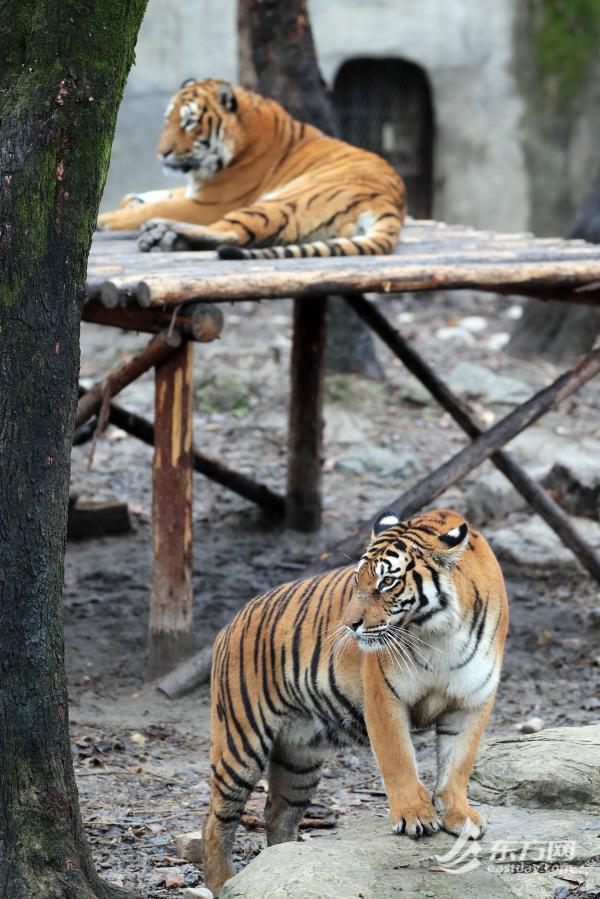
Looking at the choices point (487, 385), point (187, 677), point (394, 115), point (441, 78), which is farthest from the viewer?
point (394, 115)

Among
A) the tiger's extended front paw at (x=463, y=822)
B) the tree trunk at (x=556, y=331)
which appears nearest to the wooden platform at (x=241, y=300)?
the tiger's extended front paw at (x=463, y=822)

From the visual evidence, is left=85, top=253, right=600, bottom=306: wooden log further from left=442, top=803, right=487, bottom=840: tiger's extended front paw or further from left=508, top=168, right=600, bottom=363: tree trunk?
left=508, top=168, right=600, bottom=363: tree trunk

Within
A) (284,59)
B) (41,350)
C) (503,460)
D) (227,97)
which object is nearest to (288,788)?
(41,350)

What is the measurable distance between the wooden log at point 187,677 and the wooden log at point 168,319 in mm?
1423

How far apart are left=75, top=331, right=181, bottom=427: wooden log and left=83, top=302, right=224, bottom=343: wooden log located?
52 mm

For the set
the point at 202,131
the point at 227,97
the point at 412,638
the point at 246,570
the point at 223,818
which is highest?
the point at 227,97

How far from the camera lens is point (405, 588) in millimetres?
3346

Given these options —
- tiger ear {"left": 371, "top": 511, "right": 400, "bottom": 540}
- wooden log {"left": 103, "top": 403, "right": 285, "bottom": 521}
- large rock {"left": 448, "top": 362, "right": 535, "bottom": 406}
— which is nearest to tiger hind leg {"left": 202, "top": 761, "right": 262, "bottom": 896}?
tiger ear {"left": 371, "top": 511, "right": 400, "bottom": 540}

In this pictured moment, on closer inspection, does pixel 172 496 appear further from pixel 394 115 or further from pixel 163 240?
pixel 394 115

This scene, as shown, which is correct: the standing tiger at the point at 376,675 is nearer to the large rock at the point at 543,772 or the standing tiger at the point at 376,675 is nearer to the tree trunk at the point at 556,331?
the large rock at the point at 543,772

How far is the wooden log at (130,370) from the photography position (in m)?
5.43

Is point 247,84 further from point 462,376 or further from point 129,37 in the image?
point 129,37

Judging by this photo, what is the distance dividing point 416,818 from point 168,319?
2.56 m

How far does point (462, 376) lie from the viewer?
10648 mm
